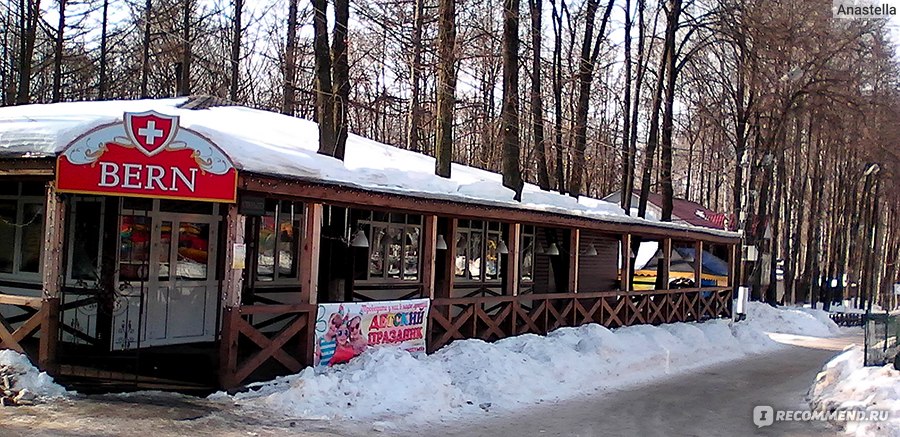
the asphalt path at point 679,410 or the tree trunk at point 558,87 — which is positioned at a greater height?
A: the tree trunk at point 558,87

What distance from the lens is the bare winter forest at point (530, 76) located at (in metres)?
17.4

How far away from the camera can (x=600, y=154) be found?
144 ft

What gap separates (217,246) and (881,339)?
10.8 m

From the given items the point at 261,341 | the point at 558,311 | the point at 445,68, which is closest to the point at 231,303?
the point at 261,341

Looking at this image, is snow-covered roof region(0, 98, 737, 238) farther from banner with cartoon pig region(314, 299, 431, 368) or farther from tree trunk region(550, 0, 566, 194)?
tree trunk region(550, 0, 566, 194)

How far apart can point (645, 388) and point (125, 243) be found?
8555 millimetres

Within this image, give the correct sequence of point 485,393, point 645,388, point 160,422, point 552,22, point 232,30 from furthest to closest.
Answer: point 552,22 → point 232,30 → point 645,388 → point 485,393 → point 160,422

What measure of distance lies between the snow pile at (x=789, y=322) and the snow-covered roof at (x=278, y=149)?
4.59m

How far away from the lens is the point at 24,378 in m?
9.66

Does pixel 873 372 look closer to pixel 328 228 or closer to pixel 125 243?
pixel 328 228

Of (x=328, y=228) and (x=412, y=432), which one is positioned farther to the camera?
(x=328, y=228)

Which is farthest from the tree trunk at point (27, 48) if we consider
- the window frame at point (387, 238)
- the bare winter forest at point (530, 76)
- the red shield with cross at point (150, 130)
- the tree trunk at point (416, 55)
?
the red shield with cross at point (150, 130)

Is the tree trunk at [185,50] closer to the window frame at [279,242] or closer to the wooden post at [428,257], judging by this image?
the window frame at [279,242]

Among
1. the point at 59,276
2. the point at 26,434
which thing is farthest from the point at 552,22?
the point at 26,434
